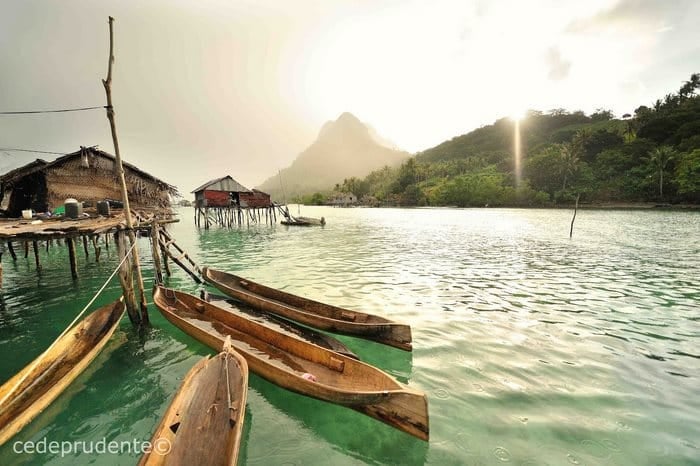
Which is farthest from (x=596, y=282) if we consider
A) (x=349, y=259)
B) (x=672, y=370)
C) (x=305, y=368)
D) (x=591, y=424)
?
(x=305, y=368)

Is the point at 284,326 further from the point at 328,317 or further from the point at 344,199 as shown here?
the point at 344,199

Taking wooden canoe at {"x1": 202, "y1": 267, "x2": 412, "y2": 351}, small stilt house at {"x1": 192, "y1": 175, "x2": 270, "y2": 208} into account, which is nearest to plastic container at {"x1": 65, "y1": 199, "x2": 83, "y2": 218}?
wooden canoe at {"x1": 202, "y1": 267, "x2": 412, "y2": 351}

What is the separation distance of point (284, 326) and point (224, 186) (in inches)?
1470

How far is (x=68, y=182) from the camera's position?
17312 mm

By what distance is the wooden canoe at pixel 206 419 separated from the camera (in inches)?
132

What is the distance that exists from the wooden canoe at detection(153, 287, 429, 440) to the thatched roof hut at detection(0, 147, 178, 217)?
1466 cm

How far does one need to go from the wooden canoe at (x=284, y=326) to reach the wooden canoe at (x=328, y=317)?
16 centimetres

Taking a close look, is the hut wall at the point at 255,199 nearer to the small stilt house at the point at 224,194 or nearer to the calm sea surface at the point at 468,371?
the small stilt house at the point at 224,194

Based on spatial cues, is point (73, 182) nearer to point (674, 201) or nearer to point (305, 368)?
point (305, 368)

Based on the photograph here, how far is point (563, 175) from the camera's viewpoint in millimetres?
74688

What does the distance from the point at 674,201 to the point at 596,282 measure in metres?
63.8

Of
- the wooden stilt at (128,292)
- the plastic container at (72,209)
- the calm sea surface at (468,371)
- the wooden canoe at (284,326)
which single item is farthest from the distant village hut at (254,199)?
the wooden stilt at (128,292)

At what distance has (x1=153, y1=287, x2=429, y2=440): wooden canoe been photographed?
3906 mm

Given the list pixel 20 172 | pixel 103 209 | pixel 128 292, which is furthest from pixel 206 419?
pixel 20 172
